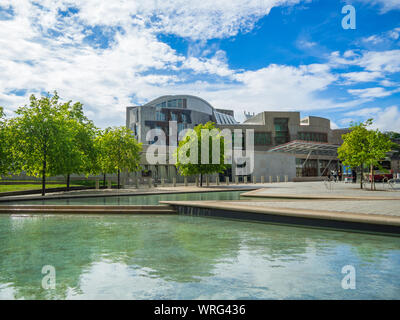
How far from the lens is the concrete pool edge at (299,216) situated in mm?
8016

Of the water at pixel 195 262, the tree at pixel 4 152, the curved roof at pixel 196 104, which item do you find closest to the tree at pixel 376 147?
the water at pixel 195 262

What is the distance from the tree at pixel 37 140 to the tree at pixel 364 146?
22.9 m

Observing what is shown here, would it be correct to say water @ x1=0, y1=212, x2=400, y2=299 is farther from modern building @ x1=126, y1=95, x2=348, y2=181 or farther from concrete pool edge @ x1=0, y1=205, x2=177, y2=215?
modern building @ x1=126, y1=95, x2=348, y2=181

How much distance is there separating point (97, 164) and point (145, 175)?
66.1 ft

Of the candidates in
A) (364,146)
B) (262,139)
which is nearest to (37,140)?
(364,146)

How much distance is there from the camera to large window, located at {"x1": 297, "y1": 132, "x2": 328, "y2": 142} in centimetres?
7775

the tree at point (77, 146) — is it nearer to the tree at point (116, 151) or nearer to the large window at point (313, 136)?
the tree at point (116, 151)

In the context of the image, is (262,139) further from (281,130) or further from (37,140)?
(37,140)

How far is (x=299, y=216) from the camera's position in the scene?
957cm

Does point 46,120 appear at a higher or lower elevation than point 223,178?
higher

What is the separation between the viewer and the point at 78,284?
481 cm

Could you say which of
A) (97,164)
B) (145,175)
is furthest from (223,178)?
(97,164)

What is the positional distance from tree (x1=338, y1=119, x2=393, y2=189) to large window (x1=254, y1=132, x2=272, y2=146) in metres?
48.4
